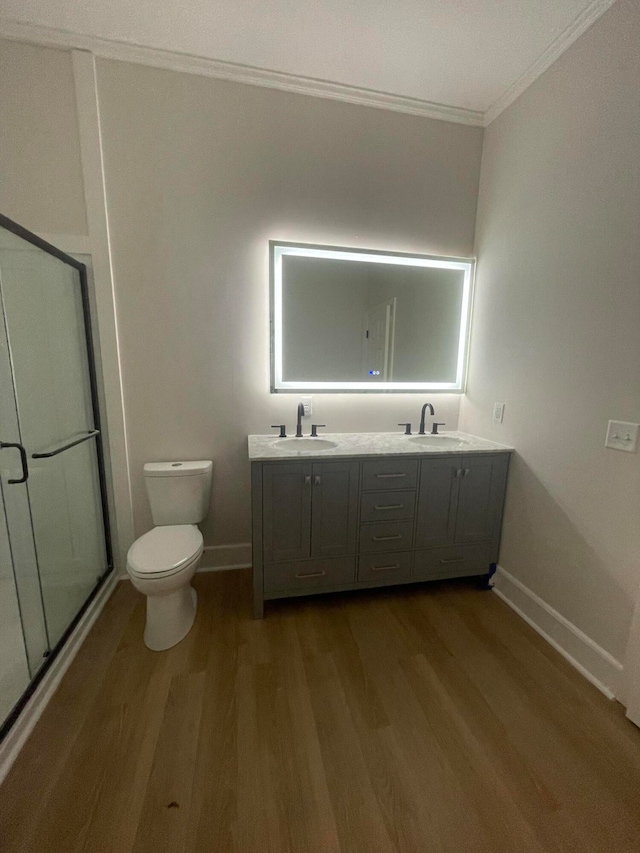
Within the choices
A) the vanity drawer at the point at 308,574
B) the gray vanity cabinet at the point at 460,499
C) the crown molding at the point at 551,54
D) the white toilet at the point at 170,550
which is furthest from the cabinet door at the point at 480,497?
the crown molding at the point at 551,54

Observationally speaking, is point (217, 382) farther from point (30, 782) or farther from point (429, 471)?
point (30, 782)

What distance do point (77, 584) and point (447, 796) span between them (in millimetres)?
1857

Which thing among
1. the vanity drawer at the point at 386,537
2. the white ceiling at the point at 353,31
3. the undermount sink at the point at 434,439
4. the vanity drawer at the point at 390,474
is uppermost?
the white ceiling at the point at 353,31

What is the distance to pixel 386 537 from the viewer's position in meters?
1.90

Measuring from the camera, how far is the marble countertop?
1755 mm

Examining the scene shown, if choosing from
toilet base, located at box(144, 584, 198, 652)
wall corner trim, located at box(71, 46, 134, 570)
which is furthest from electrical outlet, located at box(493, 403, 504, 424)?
wall corner trim, located at box(71, 46, 134, 570)

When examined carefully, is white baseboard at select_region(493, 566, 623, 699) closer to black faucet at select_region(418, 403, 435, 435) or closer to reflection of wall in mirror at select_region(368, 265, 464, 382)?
black faucet at select_region(418, 403, 435, 435)

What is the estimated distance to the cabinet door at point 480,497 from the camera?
1948 mm

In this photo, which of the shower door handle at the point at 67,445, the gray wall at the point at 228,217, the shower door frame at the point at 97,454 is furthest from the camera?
the gray wall at the point at 228,217

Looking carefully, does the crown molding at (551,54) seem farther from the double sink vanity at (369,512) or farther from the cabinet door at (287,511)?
the cabinet door at (287,511)

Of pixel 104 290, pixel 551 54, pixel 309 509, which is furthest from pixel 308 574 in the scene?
pixel 551 54

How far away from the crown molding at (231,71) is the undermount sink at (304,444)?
1.96 metres

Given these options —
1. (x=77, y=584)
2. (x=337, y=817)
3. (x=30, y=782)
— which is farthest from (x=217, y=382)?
(x=337, y=817)

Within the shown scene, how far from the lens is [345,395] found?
227cm
